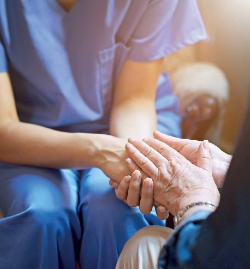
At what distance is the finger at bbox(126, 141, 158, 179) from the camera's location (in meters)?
0.87

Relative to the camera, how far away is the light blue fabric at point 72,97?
914mm

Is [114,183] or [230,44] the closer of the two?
[114,183]

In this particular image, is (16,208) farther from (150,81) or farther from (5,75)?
(150,81)

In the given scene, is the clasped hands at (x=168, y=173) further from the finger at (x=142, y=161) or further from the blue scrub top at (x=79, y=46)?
the blue scrub top at (x=79, y=46)

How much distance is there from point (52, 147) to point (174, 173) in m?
0.30

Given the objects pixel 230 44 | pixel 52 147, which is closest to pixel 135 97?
pixel 52 147

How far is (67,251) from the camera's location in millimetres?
944

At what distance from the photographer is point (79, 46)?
1.10 m

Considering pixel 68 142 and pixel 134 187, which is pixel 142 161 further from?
pixel 68 142

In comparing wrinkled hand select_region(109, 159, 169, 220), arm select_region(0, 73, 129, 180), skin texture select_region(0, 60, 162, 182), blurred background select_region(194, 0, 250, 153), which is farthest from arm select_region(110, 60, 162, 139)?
blurred background select_region(194, 0, 250, 153)

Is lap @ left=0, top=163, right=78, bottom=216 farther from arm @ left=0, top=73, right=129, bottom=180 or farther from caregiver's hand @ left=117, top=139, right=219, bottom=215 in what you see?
caregiver's hand @ left=117, top=139, right=219, bottom=215

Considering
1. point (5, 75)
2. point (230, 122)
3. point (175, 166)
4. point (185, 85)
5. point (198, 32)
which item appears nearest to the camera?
point (175, 166)

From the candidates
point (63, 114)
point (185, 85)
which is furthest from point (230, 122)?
point (63, 114)

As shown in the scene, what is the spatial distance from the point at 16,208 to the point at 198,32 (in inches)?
25.5
